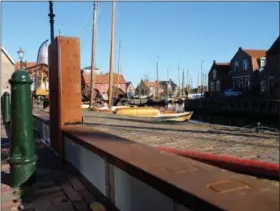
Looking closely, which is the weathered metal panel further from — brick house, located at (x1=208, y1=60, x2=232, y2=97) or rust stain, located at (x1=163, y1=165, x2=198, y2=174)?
brick house, located at (x1=208, y1=60, x2=232, y2=97)

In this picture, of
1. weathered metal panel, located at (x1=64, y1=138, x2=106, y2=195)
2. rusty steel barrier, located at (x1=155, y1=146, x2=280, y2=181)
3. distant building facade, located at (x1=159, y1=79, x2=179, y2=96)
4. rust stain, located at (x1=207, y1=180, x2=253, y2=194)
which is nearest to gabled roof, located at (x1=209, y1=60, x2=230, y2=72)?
distant building facade, located at (x1=159, y1=79, x2=179, y2=96)

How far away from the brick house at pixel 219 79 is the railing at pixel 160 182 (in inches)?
2466

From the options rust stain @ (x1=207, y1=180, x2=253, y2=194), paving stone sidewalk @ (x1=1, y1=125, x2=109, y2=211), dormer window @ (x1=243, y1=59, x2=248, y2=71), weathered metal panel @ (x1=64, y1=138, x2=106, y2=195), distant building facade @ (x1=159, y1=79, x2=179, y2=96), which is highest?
dormer window @ (x1=243, y1=59, x2=248, y2=71)

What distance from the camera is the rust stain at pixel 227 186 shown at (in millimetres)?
1909

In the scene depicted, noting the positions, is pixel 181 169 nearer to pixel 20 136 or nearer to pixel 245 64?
pixel 20 136

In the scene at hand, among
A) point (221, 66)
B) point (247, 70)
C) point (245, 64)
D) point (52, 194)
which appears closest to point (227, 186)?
point (52, 194)

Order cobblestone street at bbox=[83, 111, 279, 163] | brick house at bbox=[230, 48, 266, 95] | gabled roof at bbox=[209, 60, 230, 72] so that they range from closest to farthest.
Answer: cobblestone street at bbox=[83, 111, 279, 163] < brick house at bbox=[230, 48, 266, 95] < gabled roof at bbox=[209, 60, 230, 72]

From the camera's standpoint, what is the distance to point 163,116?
25.7 metres

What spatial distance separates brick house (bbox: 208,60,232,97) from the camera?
68.4m

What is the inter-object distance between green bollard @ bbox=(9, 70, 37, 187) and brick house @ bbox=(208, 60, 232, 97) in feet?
204

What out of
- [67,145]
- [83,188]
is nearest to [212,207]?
[83,188]

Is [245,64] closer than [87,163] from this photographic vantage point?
No

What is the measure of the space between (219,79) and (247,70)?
9.61 meters

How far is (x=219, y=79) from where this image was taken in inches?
2766
